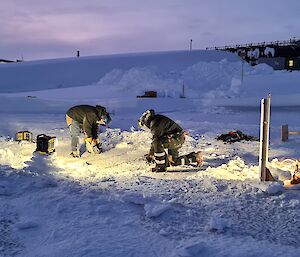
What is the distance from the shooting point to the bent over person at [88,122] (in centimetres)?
976

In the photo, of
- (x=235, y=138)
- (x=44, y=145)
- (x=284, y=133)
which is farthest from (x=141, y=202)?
(x=284, y=133)

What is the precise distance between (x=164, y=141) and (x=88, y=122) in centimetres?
221

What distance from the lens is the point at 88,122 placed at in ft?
32.0

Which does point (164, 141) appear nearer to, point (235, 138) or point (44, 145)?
point (44, 145)

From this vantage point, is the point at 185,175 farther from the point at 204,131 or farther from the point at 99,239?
the point at 204,131

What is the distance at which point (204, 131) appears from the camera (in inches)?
533

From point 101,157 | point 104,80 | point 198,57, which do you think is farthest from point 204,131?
point 198,57

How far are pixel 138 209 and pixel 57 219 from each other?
A: 1044 mm

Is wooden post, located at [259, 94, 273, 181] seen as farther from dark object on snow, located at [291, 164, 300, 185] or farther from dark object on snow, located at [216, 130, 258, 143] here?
dark object on snow, located at [216, 130, 258, 143]

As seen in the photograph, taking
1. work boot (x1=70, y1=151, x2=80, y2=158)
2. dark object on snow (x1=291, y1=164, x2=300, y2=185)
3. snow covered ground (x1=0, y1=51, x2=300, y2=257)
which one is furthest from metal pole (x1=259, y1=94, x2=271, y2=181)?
work boot (x1=70, y1=151, x2=80, y2=158)

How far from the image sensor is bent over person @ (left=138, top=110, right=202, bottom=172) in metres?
8.19

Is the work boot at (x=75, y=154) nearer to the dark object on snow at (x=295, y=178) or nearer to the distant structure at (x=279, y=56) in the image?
the dark object on snow at (x=295, y=178)

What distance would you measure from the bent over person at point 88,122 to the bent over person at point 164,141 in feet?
4.84

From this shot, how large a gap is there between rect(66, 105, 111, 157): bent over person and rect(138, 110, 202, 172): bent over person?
147cm
